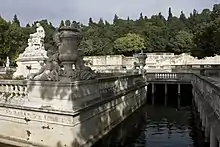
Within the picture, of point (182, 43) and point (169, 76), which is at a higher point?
point (182, 43)

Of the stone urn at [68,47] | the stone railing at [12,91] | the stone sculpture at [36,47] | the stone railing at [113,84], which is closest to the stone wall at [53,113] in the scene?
the stone railing at [12,91]

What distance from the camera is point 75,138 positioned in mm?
9984

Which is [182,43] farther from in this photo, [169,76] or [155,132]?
[155,132]

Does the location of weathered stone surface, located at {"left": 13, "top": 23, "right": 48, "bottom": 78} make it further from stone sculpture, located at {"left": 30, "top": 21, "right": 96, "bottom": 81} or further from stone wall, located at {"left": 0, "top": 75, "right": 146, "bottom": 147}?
stone sculpture, located at {"left": 30, "top": 21, "right": 96, "bottom": 81}

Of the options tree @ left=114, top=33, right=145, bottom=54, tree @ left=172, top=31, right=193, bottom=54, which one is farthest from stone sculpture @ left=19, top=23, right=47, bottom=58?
tree @ left=172, top=31, right=193, bottom=54

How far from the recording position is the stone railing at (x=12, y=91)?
11266 millimetres

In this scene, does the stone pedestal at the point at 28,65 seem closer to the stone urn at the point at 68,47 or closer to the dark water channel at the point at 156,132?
the dark water channel at the point at 156,132

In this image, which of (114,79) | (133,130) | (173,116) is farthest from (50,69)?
(173,116)

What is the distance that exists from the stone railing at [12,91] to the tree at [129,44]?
67.0 meters

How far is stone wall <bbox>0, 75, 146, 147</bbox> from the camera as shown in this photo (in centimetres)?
988

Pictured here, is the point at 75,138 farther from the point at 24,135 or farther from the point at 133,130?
the point at 133,130

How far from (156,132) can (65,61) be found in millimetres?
7538

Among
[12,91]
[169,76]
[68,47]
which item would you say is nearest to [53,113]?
[68,47]

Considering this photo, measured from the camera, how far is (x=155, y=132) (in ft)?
51.8
